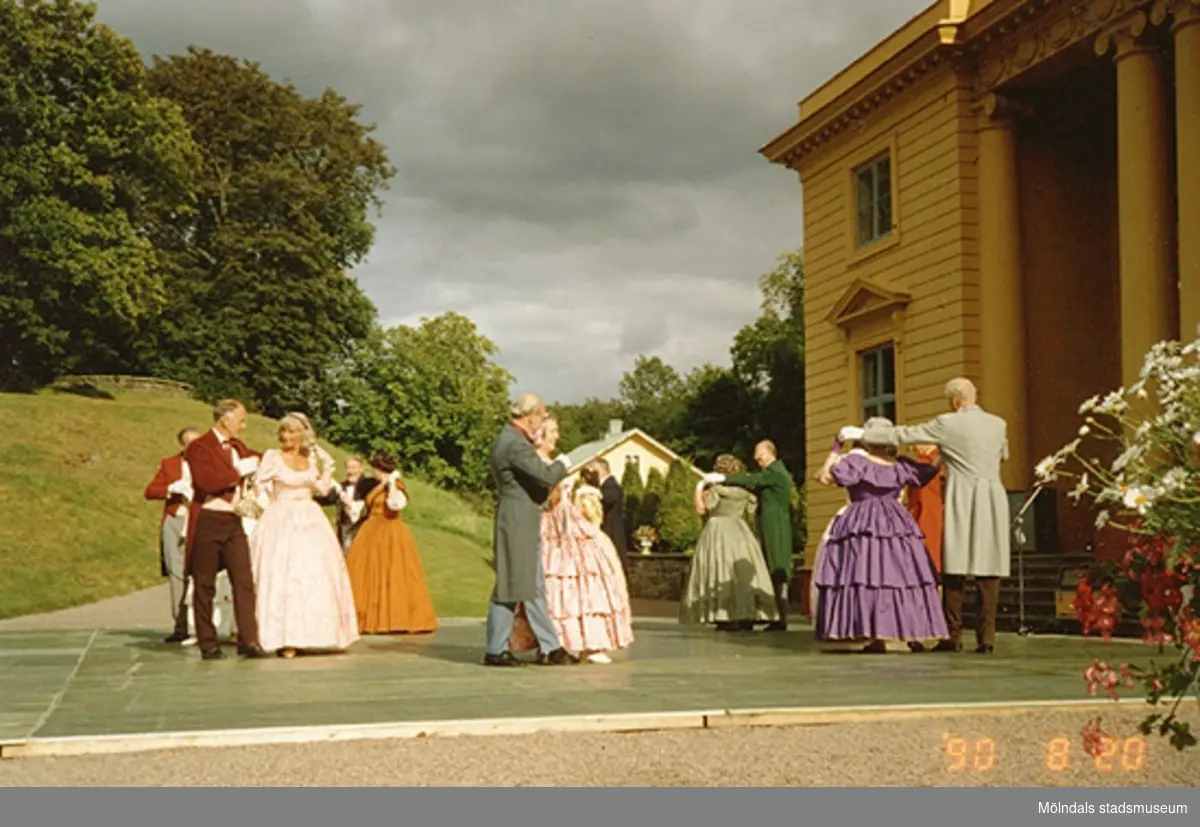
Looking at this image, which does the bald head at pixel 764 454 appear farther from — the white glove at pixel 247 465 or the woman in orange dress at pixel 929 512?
the white glove at pixel 247 465

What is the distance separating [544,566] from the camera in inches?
449

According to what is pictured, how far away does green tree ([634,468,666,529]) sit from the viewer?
4644 centimetres

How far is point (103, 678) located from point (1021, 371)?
1372 centimetres

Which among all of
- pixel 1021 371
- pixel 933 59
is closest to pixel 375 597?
pixel 1021 371

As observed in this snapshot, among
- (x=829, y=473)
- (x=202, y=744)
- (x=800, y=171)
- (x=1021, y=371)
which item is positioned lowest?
(x=202, y=744)

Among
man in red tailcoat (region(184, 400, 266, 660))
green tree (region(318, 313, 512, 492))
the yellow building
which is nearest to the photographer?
man in red tailcoat (region(184, 400, 266, 660))

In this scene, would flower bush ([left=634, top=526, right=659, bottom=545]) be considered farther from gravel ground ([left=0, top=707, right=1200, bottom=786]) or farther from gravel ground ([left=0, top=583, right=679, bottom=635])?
gravel ground ([left=0, top=707, right=1200, bottom=786])

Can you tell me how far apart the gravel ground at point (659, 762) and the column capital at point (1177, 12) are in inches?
462

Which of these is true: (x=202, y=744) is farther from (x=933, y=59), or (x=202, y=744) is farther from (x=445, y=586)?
(x=445, y=586)

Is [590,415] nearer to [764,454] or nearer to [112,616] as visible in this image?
[112,616]

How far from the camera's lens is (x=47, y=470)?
1465 inches

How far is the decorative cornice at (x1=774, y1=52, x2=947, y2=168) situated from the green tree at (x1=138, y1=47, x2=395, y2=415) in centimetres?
2241

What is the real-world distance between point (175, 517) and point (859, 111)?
1306 centimetres

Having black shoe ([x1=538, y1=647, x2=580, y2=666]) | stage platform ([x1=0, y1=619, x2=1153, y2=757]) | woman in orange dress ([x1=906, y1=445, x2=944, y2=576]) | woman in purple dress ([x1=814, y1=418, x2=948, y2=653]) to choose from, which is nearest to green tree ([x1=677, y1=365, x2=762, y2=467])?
woman in orange dress ([x1=906, y1=445, x2=944, y2=576])
